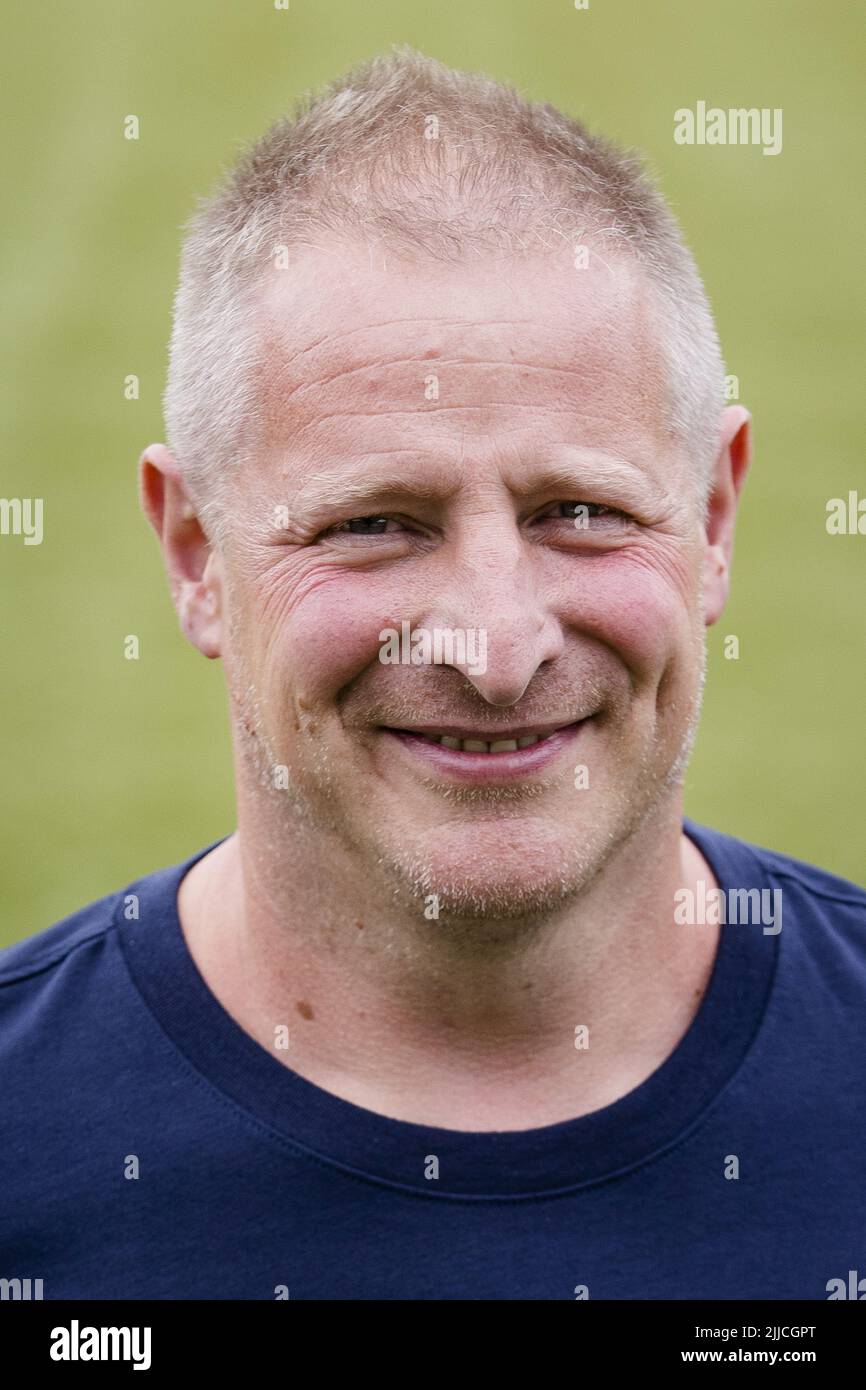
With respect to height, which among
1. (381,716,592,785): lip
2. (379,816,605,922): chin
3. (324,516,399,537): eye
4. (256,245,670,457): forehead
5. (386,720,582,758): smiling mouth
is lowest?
(379,816,605,922): chin

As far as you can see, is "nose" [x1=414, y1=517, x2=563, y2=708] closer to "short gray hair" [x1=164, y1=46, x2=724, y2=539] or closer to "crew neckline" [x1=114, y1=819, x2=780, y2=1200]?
"short gray hair" [x1=164, y1=46, x2=724, y2=539]

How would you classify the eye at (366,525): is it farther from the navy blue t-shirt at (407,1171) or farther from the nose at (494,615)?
the navy blue t-shirt at (407,1171)

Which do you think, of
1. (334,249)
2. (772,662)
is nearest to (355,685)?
(334,249)

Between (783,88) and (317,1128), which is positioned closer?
(317,1128)

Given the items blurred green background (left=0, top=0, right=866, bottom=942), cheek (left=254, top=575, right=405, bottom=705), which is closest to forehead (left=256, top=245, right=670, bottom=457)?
cheek (left=254, top=575, right=405, bottom=705)

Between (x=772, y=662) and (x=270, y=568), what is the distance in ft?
14.6

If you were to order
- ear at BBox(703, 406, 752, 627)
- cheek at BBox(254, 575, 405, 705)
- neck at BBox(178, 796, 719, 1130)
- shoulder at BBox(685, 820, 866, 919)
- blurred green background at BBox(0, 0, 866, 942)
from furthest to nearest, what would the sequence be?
blurred green background at BBox(0, 0, 866, 942), shoulder at BBox(685, 820, 866, 919), ear at BBox(703, 406, 752, 627), neck at BBox(178, 796, 719, 1130), cheek at BBox(254, 575, 405, 705)

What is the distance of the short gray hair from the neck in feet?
2.03

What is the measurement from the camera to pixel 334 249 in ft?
8.02

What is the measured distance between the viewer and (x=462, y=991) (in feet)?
8.30

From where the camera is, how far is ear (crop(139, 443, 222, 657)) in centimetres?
273

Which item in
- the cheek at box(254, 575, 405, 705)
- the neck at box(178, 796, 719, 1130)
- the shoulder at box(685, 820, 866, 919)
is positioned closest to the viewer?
the cheek at box(254, 575, 405, 705)
